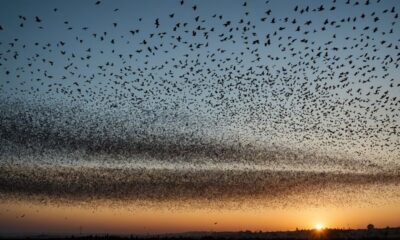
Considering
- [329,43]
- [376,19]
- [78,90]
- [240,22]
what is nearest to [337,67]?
[329,43]

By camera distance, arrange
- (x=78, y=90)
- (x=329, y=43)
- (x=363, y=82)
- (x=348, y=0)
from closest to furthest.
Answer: (x=348, y=0) → (x=329, y=43) → (x=363, y=82) → (x=78, y=90)

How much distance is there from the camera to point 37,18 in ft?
78.3

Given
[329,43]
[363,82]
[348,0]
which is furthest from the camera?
[363,82]

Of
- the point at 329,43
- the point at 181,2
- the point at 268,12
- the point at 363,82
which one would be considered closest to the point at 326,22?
the point at 329,43

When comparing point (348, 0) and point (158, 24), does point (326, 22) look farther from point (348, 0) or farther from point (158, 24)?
point (158, 24)

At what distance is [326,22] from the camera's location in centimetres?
2355

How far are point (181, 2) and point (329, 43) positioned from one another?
381 inches

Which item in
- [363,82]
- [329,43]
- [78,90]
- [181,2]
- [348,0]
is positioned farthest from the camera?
[78,90]

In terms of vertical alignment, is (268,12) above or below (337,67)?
above

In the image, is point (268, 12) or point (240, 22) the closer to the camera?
point (240, 22)

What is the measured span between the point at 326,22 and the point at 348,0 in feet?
7.99

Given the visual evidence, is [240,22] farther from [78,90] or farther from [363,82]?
[78,90]

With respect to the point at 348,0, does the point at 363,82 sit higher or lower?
lower

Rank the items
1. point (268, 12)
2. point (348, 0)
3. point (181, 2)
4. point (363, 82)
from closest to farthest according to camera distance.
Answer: point (181, 2) → point (348, 0) → point (268, 12) → point (363, 82)
